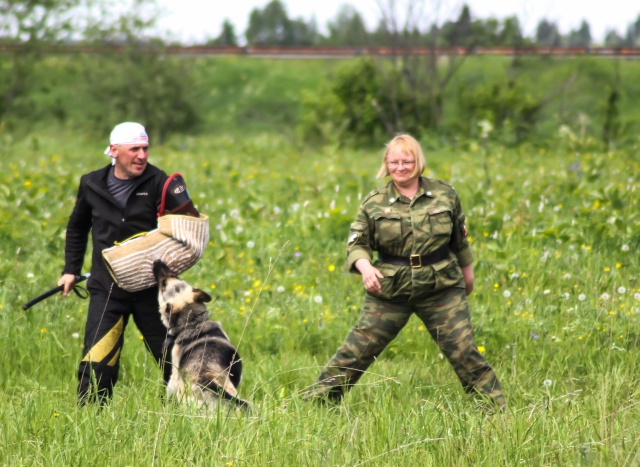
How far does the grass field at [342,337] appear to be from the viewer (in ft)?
12.1

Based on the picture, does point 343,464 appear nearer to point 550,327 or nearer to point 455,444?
point 455,444

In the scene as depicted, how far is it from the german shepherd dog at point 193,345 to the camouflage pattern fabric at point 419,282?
1.79ft

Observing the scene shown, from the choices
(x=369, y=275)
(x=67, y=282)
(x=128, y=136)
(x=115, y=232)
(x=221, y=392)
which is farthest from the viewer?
(x=67, y=282)

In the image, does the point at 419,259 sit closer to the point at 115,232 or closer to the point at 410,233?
the point at 410,233

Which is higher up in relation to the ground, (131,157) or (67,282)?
(131,157)

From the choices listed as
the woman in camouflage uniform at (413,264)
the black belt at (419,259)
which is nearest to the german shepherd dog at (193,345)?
the woman in camouflage uniform at (413,264)

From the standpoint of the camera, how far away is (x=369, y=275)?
441 cm

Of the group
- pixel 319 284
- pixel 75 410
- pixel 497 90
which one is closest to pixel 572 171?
pixel 319 284

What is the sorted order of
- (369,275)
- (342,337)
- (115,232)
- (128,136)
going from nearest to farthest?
1. (369,275)
2. (128,136)
3. (115,232)
4. (342,337)

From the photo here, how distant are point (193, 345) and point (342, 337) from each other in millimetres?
1806

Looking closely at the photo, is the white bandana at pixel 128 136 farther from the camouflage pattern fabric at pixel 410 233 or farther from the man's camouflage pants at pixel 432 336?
the man's camouflage pants at pixel 432 336

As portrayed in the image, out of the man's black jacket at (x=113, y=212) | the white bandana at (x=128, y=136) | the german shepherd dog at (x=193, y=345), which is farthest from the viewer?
the man's black jacket at (x=113, y=212)

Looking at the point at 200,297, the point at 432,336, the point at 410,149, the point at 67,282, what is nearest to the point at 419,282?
the point at 432,336

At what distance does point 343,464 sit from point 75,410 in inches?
56.8
